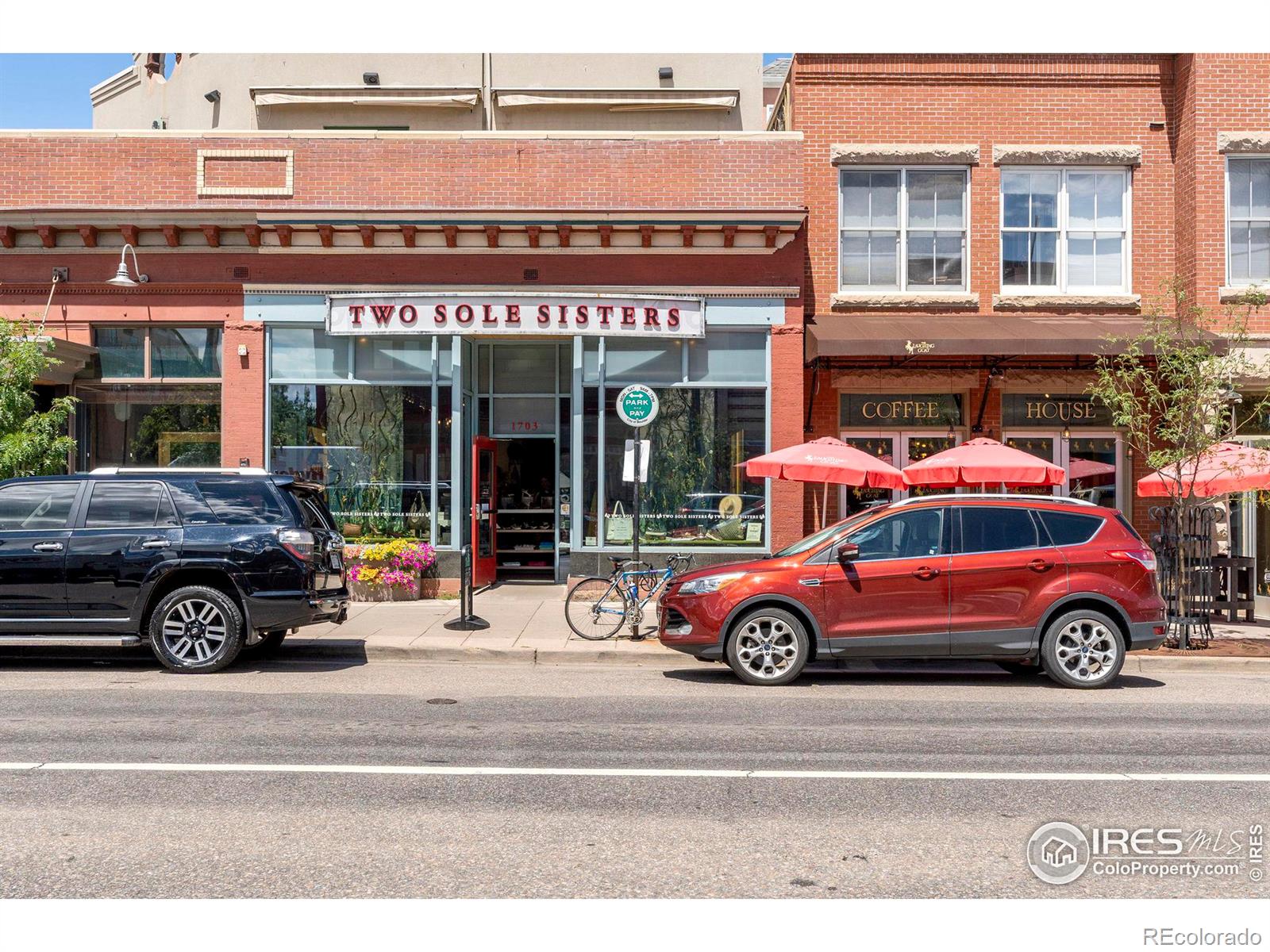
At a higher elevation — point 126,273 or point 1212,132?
point 1212,132

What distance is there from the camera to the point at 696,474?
16484 millimetres

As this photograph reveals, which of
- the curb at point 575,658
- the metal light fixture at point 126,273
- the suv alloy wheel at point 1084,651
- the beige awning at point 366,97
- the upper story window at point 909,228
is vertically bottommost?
the curb at point 575,658

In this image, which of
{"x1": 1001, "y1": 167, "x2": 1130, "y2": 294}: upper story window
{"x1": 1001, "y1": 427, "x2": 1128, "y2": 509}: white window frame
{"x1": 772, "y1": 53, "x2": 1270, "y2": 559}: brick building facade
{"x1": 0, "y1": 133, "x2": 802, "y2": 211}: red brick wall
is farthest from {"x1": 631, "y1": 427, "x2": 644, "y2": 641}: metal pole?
{"x1": 1001, "y1": 167, "x2": 1130, "y2": 294}: upper story window

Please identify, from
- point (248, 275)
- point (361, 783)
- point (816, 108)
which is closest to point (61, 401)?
point (248, 275)

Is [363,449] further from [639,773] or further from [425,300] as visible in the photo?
[639,773]

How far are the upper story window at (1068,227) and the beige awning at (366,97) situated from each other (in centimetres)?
987

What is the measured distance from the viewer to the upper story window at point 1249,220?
16.8 metres

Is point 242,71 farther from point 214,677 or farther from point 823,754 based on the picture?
point 823,754

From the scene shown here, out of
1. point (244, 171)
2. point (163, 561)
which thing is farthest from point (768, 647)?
point (244, 171)

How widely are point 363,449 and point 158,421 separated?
128 inches

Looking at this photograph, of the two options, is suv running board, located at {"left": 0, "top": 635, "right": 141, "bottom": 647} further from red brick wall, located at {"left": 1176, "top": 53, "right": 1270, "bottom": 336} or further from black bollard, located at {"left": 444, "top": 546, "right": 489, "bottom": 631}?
red brick wall, located at {"left": 1176, "top": 53, "right": 1270, "bottom": 336}

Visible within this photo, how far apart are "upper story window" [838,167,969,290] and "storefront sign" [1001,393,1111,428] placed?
81.8 inches

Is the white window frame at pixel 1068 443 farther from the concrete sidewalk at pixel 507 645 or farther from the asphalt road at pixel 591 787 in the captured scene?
the asphalt road at pixel 591 787

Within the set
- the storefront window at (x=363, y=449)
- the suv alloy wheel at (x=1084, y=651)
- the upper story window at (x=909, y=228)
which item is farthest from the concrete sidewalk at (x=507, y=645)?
the upper story window at (x=909, y=228)
